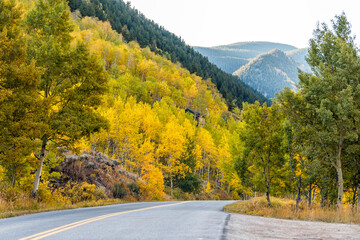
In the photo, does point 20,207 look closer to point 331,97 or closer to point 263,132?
point 263,132

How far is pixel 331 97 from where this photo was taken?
15.0m

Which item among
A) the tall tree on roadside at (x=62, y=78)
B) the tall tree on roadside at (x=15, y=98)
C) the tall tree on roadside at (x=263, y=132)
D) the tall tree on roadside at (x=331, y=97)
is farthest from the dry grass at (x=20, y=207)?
the tall tree on roadside at (x=331, y=97)

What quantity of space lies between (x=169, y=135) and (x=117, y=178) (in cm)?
1750

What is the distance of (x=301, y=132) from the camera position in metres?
16.0

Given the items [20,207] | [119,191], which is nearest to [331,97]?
[20,207]

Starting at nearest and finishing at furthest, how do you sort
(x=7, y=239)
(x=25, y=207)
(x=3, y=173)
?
(x=7, y=239) → (x=25, y=207) → (x=3, y=173)

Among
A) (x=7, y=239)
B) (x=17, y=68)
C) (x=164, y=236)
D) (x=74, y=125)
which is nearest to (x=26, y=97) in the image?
(x=17, y=68)

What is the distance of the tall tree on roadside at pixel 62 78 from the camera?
14.4 meters

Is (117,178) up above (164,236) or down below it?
below

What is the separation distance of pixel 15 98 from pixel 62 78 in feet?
11.3

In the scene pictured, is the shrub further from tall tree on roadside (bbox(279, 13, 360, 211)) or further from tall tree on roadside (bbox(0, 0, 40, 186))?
tall tree on roadside (bbox(279, 13, 360, 211))

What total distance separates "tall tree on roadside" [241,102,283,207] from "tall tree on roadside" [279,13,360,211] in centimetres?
233

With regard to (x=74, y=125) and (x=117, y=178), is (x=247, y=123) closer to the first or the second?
(x=74, y=125)

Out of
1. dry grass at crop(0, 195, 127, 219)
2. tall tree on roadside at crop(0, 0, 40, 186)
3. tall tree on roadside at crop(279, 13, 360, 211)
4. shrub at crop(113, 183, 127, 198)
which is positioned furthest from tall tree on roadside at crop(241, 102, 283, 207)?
tall tree on roadside at crop(0, 0, 40, 186)
